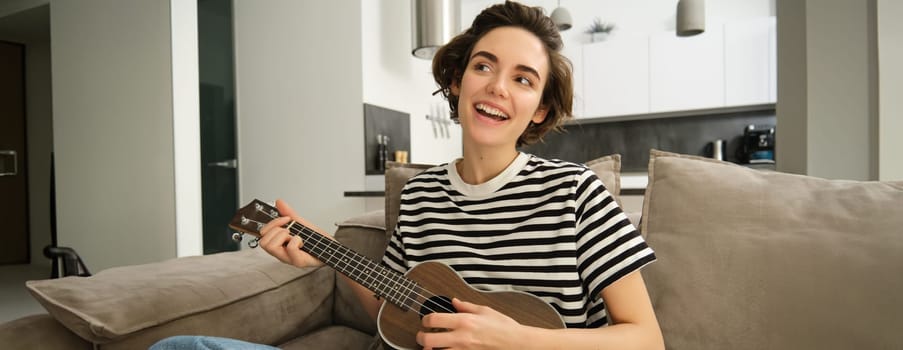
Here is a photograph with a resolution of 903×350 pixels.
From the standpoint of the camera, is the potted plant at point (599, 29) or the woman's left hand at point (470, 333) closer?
the woman's left hand at point (470, 333)

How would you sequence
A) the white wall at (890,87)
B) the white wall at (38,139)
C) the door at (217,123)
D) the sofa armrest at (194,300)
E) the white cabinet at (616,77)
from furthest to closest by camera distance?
the white wall at (38,139)
the white cabinet at (616,77)
the door at (217,123)
the white wall at (890,87)
the sofa armrest at (194,300)

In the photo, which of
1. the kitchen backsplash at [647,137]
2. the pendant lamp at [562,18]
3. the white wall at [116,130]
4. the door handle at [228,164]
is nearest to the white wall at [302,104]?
the door handle at [228,164]

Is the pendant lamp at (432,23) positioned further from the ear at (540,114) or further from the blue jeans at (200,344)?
the blue jeans at (200,344)

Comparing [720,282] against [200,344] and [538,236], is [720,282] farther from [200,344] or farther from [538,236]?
[200,344]

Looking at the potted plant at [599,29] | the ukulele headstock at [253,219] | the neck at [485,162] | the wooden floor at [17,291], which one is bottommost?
the wooden floor at [17,291]

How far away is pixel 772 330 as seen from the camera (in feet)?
3.08

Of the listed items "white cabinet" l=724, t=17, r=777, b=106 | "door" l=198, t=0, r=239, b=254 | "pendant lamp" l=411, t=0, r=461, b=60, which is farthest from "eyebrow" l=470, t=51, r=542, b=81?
"white cabinet" l=724, t=17, r=777, b=106

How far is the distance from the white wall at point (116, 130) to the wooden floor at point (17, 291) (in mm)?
558

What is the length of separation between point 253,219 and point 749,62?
428 centimetres

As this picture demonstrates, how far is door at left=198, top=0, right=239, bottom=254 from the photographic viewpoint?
379cm

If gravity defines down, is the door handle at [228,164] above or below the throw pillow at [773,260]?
above

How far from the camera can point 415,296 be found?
0.96 meters

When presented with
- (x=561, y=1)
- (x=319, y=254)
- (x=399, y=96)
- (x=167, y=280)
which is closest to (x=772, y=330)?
(x=319, y=254)

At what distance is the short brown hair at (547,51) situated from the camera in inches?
42.8
